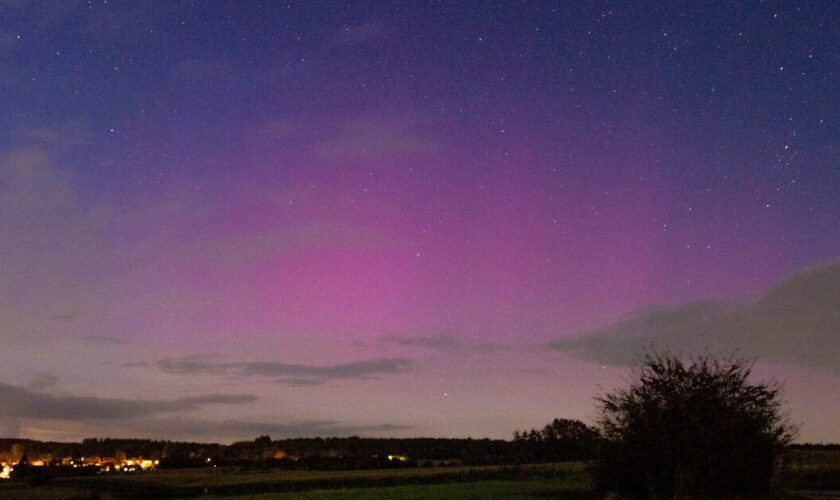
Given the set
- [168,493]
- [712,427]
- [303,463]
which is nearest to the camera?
[712,427]

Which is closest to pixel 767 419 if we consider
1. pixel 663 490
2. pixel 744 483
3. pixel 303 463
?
pixel 744 483

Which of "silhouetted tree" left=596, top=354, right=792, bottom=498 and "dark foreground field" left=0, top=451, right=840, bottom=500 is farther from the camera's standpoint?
"dark foreground field" left=0, top=451, right=840, bottom=500

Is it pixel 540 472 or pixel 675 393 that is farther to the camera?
pixel 540 472

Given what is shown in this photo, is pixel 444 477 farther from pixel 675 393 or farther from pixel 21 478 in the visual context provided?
pixel 21 478

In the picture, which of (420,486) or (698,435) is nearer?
(698,435)

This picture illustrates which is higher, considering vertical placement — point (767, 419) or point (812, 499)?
point (767, 419)

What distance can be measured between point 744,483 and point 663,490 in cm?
307

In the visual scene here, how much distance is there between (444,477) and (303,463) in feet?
305

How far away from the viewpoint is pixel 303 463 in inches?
6954

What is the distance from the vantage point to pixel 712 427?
105ft

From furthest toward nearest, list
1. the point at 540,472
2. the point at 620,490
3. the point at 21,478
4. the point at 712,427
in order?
the point at 21,478
the point at 540,472
the point at 620,490
the point at 712,427

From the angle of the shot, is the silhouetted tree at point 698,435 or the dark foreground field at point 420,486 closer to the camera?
the silhouetted tree at point 698,435

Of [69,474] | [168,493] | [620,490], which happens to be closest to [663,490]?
[620,490]

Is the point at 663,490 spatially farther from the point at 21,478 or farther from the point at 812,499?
the point at 21,478
